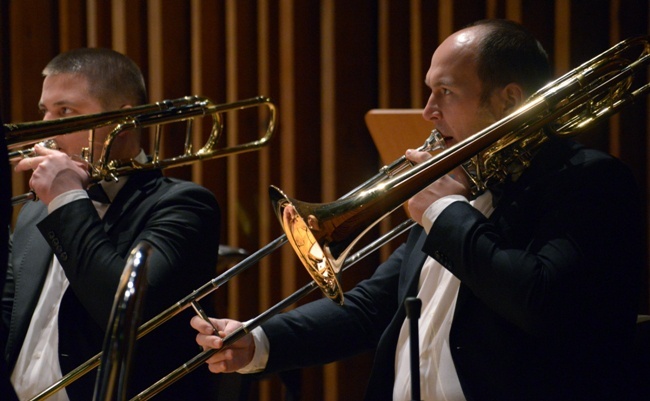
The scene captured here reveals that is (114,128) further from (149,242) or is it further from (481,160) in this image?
(481,160)

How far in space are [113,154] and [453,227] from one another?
1.09m

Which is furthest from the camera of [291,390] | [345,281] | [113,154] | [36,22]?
[36,22]

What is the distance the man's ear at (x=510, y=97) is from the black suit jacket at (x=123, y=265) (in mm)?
812

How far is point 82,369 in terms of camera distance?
1901 mm

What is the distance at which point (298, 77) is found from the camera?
10.3 feet

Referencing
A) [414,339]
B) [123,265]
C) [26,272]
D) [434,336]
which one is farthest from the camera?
[26,272]

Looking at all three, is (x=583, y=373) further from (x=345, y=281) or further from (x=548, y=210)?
(x=345, y=281)

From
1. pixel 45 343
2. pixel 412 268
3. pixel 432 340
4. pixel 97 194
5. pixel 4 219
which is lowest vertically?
pixel 45 343

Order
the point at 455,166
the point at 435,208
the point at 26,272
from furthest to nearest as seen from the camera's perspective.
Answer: the point at 26,272
the point at 435,208
the point at 455,166

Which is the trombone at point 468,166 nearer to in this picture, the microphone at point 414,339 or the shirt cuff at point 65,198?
the microphone at point 414,339

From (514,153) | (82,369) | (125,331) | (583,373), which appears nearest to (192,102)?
(82,369)

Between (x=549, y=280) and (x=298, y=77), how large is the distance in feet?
5.57

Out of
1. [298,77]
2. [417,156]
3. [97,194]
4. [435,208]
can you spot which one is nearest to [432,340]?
[435,208]

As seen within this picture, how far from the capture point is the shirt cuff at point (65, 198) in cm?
208
